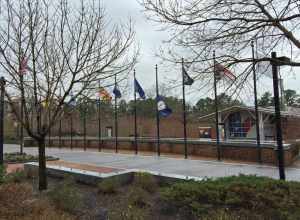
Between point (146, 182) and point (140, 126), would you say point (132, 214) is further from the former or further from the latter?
point (140, 126)

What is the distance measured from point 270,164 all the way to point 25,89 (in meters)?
10.9

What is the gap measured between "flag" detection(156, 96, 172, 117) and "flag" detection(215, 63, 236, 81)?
33.3 ft

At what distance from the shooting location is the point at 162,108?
16.2 metres

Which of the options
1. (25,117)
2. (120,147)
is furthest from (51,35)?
(120,147)

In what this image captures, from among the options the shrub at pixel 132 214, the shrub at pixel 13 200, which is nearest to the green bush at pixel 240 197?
the shrub at pixel 132 214

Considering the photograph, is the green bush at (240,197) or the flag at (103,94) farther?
the flag at (103,94)

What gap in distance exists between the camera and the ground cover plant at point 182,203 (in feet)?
15.3

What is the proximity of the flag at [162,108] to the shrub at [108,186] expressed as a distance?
9393 millimetres

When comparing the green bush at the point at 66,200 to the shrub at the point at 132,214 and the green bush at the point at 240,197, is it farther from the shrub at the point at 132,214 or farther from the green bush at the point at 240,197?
the green bush at the point at 240,197

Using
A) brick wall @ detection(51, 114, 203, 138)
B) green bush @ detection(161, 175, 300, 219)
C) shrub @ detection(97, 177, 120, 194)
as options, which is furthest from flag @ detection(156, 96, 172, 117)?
brick wall @ detection(51, 114, 203, 138)

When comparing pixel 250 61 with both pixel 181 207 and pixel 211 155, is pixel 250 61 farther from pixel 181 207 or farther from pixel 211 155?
pixel 211 155

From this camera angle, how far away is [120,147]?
2281 centimetres

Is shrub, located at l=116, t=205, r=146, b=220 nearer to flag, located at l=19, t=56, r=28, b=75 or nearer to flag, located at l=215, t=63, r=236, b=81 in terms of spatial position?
flag, located at l=215, t=63, r=236, b=81

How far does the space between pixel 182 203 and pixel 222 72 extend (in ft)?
8.57
